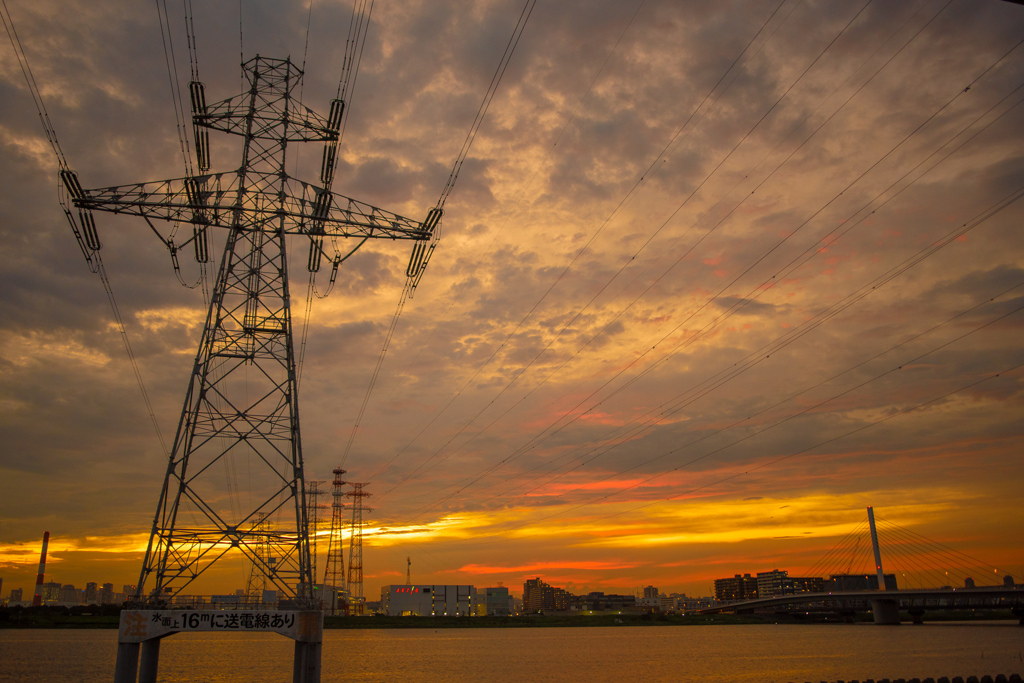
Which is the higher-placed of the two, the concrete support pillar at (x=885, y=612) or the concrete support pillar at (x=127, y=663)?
the concrete support pillar at (x=127, y=663)

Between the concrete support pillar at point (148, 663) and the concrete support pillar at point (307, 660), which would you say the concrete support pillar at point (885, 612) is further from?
the concrete support pillar at point (148, 663)

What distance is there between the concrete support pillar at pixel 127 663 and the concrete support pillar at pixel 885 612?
20104 centimetres

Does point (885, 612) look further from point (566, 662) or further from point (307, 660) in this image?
point (307, 660)

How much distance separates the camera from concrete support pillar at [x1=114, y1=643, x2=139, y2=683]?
94.2 feet

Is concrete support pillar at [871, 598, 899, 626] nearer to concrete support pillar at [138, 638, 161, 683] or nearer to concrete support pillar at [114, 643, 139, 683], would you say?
concrete support pillar at [138, 638, 161, 683]

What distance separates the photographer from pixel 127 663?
2895cm

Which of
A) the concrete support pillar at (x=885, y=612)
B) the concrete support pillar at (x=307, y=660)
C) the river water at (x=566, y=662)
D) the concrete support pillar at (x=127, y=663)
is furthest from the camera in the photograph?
the concrete support pillar at (x=885, y=612)

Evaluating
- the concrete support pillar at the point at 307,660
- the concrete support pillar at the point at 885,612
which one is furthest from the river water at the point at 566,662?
the concrete support pillar at the point at 885,612

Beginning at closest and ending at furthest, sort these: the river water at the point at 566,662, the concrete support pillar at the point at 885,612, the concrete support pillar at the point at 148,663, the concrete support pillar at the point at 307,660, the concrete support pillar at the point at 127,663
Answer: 1. the concrete support pillar at the point at 127,663
2. the concrete support pillar at the point at 307,660
3. the concrete support pillar at the point at 148,663
4. the river water at the point at 566,662
5. the concrete support pillar at the point at 885,612

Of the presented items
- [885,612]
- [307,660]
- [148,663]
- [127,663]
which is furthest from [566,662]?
[885,612]

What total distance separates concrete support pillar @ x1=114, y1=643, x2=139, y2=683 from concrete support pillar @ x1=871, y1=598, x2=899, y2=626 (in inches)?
7915

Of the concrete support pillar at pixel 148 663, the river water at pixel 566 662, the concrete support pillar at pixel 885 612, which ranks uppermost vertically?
the concrete support pillar at pixel 148 663

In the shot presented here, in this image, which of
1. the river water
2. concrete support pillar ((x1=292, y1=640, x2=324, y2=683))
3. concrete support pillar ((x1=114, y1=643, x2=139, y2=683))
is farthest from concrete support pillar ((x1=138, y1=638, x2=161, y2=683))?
the river water

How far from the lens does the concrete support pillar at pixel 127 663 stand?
94.2 feet
